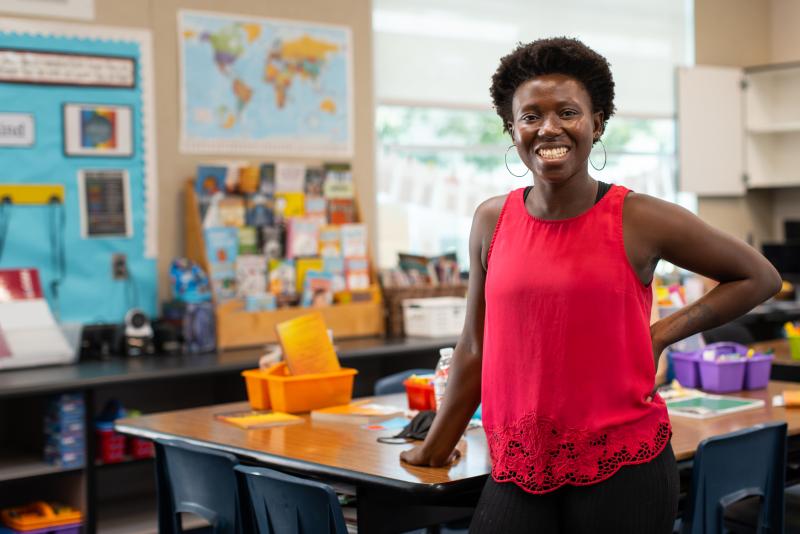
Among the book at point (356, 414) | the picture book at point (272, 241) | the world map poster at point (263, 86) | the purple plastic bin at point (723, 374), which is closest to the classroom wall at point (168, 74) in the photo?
the world map poster at point (263, 86)

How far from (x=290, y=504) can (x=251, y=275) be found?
8.58ft

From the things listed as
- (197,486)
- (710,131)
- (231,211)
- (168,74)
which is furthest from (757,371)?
(710,131)

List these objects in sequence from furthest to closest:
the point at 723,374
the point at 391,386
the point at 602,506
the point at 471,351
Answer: the point at 391,386, the point at 723,374, the point at 471,351, the point at 602,506

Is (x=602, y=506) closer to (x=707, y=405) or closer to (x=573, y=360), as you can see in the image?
(x=573, y=360)

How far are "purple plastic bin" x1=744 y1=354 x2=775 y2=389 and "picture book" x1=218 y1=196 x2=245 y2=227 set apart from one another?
7.78ft

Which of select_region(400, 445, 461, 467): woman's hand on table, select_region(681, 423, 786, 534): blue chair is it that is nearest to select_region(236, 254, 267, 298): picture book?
select_region(400, 445, 461, 467): woman's hand on table

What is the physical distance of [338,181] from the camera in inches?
207

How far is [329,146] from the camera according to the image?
5.32 m

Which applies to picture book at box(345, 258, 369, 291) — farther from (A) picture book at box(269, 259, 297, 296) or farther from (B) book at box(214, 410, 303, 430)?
(B) book at box(214, 410, 303, 430)

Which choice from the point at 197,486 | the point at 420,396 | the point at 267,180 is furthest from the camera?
the point at 267,180

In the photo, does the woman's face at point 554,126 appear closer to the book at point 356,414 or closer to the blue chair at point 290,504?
the blue chair at point 290,504

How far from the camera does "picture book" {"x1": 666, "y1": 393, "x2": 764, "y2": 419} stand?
3.10m

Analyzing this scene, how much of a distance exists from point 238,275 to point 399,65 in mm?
1602

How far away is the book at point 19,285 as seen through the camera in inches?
170
